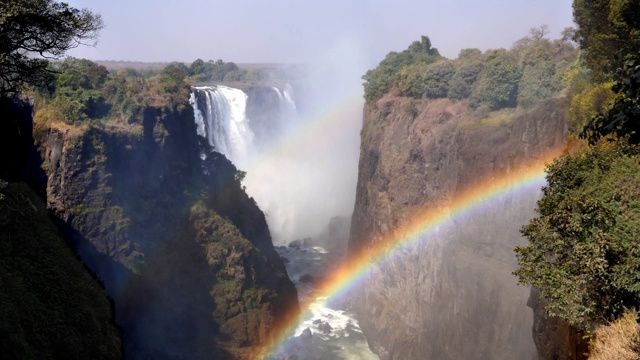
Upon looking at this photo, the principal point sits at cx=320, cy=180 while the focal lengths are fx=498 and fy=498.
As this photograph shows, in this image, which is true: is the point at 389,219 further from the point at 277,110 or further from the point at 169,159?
the point at 277,110

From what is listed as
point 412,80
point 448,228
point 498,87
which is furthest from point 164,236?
point 498,87

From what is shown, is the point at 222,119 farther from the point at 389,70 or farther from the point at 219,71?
the point at 219,71

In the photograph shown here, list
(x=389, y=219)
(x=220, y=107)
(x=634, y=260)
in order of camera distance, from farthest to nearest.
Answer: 1. (x=220, y=107)
2. (x=389, y=219)
3. (x=634, y=260)

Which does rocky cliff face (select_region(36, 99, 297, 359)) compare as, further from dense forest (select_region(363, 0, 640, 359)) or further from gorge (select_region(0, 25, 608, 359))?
dense forest (select_region(363, 0, 640, 359))

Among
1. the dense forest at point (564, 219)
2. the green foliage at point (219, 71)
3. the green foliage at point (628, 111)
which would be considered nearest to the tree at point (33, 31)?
the dense forest at point (564, 219)

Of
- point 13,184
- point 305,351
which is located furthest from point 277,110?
point 13,184

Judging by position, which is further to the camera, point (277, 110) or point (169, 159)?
point (277, 110)

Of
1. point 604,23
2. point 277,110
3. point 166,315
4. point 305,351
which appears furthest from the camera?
point 277,110

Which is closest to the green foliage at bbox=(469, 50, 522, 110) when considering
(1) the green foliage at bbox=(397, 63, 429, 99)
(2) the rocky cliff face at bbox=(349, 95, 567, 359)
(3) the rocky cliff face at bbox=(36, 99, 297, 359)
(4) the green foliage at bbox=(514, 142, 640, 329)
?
(2) the rocky cliff face at bbox=(349, 95, 567, 359)
